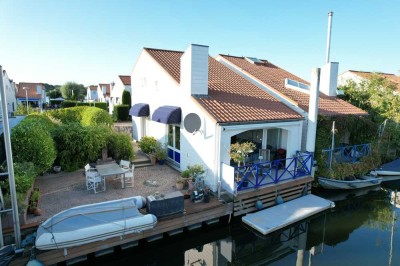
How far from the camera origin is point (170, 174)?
49.4 feet

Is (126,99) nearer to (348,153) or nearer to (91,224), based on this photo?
(348,153)

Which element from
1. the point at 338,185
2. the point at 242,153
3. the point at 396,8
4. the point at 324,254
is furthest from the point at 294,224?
the point at 396,8

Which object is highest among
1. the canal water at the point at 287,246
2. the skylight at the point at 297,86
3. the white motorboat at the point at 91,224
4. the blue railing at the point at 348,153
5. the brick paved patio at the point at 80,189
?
the skylight at the point at 297,86

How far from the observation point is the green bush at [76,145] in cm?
1501

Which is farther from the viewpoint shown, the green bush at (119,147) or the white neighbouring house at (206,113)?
the green bush at (119,147)

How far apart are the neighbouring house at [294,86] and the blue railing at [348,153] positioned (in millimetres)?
2189

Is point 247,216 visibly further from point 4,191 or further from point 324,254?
point 4,191

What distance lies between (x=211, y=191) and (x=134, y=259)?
4.78 meters

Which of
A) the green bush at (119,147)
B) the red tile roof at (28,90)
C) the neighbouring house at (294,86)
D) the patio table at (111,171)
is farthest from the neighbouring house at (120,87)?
the patio table at (111,171)

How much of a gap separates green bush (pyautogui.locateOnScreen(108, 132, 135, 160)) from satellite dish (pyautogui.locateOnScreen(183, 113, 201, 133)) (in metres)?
4.58

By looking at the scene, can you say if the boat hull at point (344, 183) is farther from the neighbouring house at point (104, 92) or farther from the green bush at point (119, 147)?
the neighbouring house at point (104, 92)

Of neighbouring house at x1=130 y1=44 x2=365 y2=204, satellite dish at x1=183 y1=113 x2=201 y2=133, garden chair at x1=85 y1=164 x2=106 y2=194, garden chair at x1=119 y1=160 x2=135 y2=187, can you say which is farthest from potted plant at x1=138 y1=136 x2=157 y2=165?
garden chair at x1=85 y1=164 x2=106 y2=194

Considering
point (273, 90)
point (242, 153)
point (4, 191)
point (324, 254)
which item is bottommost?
point (324, 254)

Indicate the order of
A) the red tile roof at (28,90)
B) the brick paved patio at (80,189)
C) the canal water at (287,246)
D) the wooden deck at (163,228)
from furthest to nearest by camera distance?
the red tile roof at (28,90)
the brick paved patio at (80,189)
the canal water at (287,246)
the wooden deck at (163,228)
